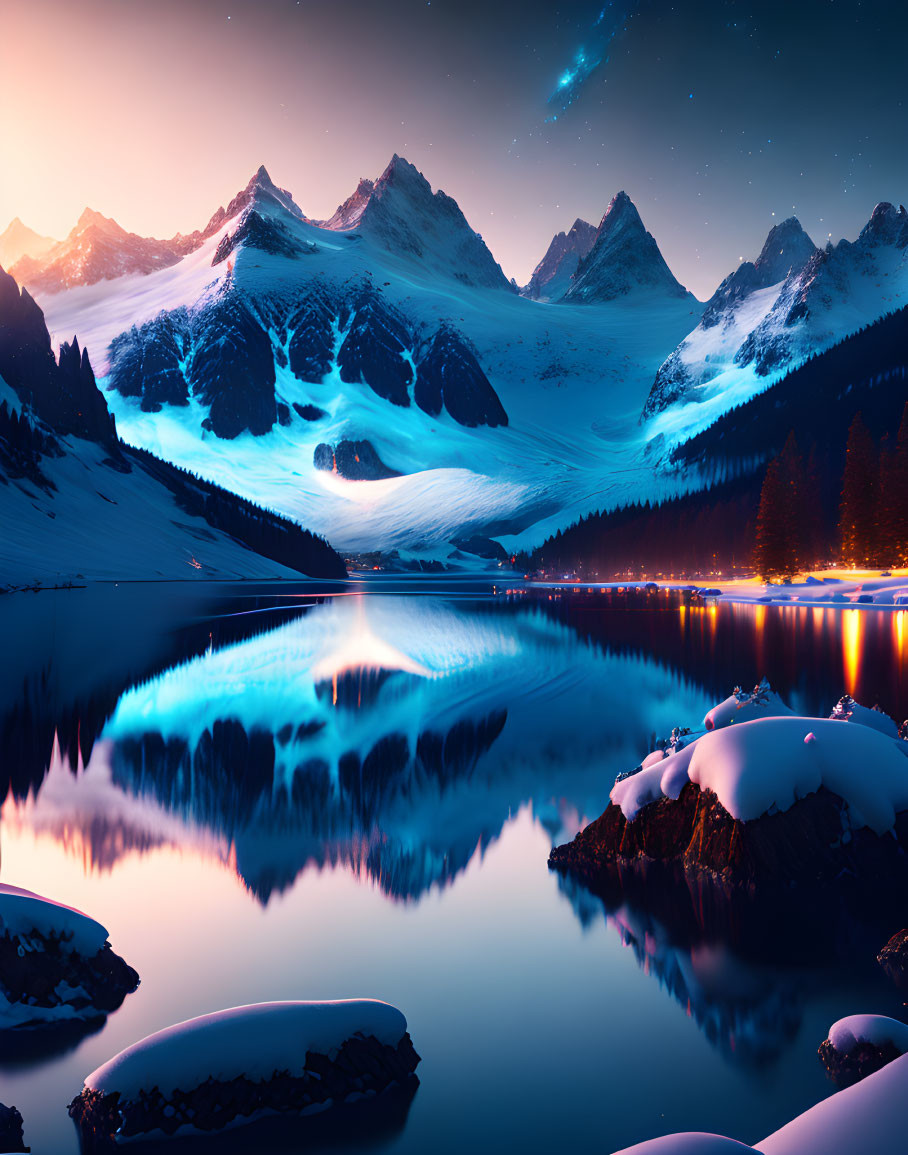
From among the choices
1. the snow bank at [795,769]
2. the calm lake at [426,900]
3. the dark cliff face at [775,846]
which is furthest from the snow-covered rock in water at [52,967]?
the snow bank at [795,769]

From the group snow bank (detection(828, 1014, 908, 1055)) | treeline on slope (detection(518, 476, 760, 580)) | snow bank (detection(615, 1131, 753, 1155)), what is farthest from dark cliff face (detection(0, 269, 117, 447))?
snow bank (detection(615, 1131, 753, 1155))

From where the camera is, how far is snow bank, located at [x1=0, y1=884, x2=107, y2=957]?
8898mm

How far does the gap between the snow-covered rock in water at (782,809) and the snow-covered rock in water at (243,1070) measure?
6.07 m

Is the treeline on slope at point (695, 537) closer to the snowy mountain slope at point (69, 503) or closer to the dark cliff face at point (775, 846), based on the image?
the snowy mountain slope at point (69, 503)

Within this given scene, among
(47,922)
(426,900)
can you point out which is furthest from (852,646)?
(47,922)

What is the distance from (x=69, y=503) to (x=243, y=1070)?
561ft

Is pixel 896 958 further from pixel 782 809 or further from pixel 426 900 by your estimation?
pixel 426 900

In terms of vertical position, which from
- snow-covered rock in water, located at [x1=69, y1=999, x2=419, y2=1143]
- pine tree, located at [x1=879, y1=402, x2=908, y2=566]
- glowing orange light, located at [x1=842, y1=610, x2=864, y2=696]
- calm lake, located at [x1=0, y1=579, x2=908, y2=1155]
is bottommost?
calm lake, located at [x1=0, y1=579, x2=908, y2=1155]

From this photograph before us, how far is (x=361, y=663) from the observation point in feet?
136

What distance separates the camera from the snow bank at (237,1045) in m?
7.03

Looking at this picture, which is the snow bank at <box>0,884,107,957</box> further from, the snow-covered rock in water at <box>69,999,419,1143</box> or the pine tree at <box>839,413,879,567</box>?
the pine tree at <box>839,413,879,567</box>

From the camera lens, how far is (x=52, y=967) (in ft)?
29.2

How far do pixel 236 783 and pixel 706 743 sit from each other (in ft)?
32.5

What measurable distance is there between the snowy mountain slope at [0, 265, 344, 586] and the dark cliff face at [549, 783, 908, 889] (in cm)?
11898
